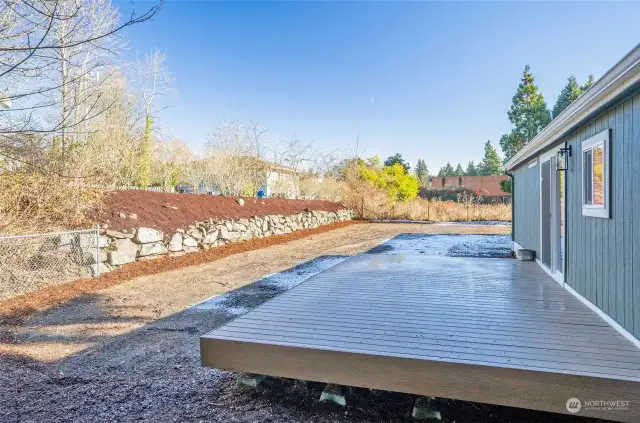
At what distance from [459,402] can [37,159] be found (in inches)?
270

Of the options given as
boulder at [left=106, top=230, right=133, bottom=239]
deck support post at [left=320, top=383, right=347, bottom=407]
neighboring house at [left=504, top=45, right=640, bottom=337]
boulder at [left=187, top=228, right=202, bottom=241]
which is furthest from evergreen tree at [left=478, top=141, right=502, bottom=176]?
deck support post at [left=320, top=383, right=347, bottom=407]

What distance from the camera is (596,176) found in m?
3.45

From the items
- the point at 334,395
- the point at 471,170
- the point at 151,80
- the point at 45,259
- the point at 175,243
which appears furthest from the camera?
the point at 471,170

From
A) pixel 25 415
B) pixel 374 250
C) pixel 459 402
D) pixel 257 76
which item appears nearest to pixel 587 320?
pixel 459 402

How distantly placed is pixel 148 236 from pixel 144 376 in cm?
486

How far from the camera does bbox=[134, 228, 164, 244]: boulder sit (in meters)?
7.09

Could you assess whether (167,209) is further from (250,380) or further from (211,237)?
(250,380)

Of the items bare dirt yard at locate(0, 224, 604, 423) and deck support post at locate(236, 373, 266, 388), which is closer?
bare dirt yard at locate(0, 224, 604, 423)

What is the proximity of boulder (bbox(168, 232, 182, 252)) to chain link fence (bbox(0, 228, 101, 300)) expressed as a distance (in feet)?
5.64

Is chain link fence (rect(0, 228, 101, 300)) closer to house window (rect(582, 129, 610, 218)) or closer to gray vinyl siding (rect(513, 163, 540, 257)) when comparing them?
house window (rect(582, 129, 610, 218))

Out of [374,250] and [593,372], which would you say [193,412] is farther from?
[374,250]

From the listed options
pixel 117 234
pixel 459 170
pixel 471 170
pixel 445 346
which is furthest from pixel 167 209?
pixel 459 170

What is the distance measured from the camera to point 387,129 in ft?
77.9

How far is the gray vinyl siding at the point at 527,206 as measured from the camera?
20.6 ft
